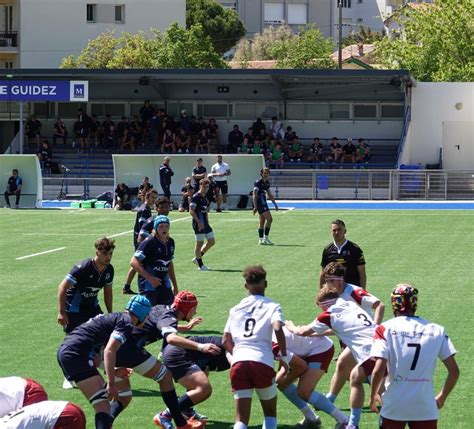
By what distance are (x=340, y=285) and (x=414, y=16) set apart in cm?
6100

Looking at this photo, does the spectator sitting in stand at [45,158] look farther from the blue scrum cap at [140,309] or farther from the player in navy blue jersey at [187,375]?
the blue scrum cap at [140,309]

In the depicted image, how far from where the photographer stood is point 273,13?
411 ft

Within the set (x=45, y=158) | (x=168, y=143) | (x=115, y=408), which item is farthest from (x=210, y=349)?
(x=168, y=143)

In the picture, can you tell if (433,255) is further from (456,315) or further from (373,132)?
(373,132)

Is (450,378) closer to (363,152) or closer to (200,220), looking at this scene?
(200,220)

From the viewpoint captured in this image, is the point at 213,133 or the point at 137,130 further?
the point at 137,130

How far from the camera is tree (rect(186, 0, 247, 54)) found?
353 ft

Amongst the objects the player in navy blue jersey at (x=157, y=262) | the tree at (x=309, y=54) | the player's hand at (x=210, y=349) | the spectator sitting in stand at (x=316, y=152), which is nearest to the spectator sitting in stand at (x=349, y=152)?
the spectator sitting in stand at (x=316, y=152)

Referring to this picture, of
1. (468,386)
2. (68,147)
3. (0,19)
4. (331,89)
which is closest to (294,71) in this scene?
(331,89)

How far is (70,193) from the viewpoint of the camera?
154ft

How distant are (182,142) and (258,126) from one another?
3.56 m

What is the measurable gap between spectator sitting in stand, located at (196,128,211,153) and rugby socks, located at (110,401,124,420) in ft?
133

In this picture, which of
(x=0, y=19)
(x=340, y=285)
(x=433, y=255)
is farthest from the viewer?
(x=0, y=19)

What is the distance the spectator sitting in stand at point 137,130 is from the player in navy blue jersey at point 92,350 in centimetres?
4267
